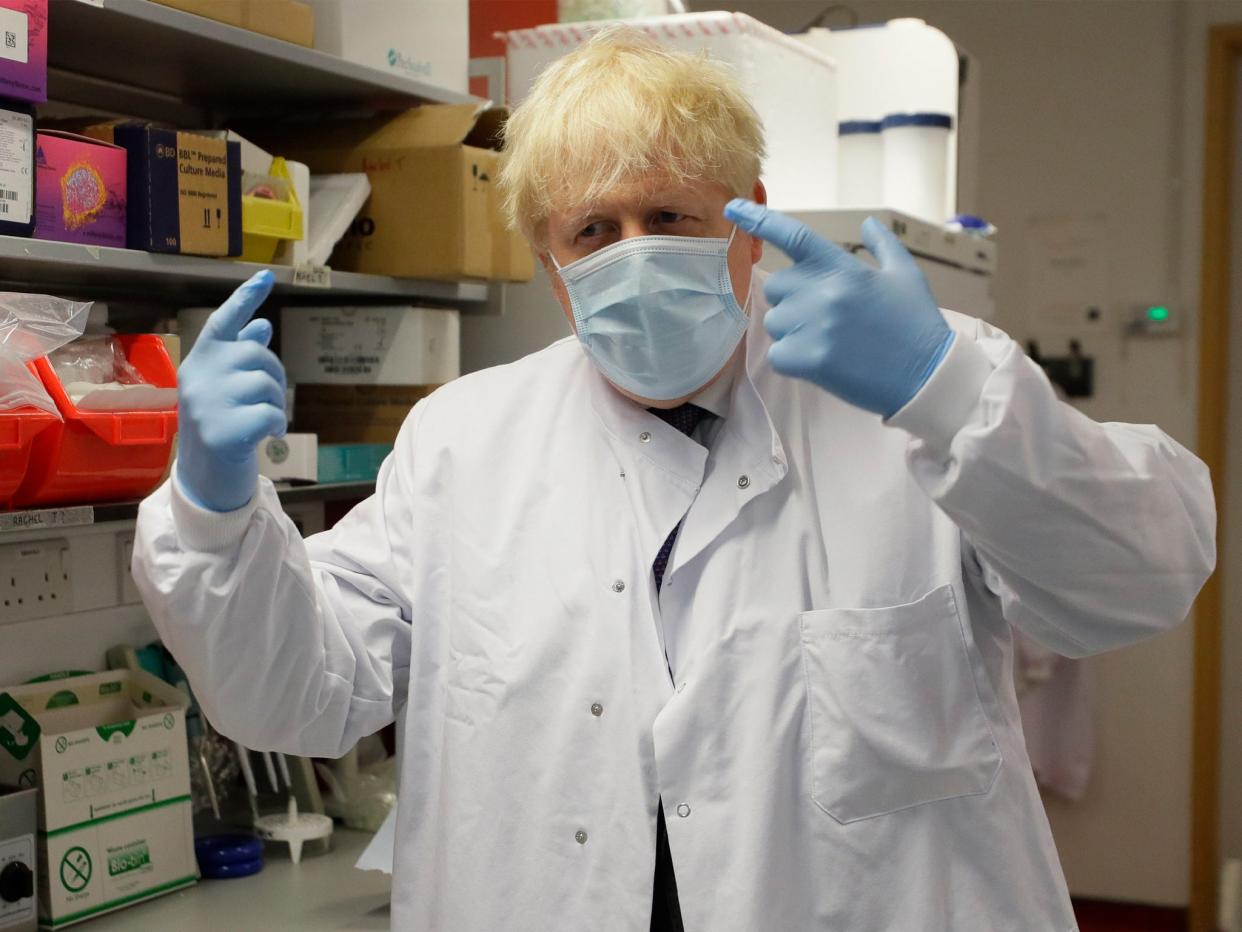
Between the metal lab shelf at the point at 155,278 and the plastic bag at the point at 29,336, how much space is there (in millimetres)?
52

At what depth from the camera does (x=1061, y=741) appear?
380 cm

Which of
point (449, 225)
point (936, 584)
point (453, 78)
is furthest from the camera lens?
point (453, 78)

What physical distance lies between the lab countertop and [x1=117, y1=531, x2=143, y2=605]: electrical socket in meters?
0.48

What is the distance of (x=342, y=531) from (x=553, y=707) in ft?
1.05

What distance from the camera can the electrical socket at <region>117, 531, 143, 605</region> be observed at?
2.18m

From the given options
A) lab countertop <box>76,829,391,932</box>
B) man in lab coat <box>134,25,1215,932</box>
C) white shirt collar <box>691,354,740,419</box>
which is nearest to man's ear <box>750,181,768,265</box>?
man in lab coat <box>134,25,1215,932</box>

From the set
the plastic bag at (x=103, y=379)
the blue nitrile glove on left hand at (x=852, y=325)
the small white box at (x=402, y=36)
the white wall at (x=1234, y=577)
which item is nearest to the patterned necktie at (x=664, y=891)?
the blue nitrile glove on left hand at (x=852, y=325)

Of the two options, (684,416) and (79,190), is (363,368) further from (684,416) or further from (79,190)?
(684,416)

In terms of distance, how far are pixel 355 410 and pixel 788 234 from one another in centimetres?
130

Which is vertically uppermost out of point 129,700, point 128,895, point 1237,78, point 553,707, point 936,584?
point 1237,78

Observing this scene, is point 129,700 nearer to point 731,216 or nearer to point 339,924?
point 339,924

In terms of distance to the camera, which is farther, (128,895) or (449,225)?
(449,225)

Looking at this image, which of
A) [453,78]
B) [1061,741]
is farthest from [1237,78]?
[453,78]

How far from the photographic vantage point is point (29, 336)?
154 cm
